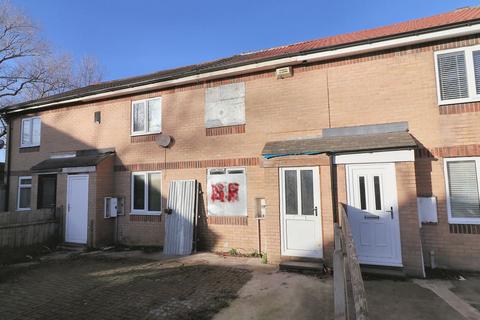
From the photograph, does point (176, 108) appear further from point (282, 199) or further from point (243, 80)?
point (282, 199)

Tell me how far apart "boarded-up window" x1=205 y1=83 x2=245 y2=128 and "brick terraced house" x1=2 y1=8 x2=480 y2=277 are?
0.03 metres

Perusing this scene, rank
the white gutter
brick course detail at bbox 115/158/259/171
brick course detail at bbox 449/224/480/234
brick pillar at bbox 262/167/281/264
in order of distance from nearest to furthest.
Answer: brick course detail at bbox 449/224/480/234 → the white gutter → brick pillar at bbox 262/167/281/264 → brick course detail at bbox 115/158/259/171

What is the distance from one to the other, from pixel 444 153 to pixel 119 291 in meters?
7.57

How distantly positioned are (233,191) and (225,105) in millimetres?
2678

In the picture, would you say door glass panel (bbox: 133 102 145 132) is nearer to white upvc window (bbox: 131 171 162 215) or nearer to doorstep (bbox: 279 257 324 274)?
white upvc window (bbox: 131 171 162 215)

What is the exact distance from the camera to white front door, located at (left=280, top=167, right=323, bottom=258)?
281 inches

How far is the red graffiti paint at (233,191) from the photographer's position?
890 cm

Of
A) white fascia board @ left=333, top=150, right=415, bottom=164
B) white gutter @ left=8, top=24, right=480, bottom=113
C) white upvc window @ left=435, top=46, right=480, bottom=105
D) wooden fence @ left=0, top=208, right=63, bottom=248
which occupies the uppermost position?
white gutter @ left=8, top=24, right=480, bottom=113

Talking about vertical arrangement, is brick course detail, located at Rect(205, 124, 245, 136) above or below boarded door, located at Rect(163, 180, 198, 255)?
above

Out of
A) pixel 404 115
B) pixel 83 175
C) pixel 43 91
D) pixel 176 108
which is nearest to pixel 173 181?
pixel 176 108

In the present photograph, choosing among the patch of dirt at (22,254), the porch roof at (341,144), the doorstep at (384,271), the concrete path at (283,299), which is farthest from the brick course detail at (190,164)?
the doorstep at (384,271)

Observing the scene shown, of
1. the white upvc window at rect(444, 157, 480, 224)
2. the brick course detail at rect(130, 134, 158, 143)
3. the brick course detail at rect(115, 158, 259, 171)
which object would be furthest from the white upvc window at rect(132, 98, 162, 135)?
the white upvc window at rect(444, 157, 480, 224)

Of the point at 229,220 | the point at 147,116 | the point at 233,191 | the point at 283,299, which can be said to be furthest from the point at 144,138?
the point at 283,299

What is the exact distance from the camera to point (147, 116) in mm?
→ 10586
